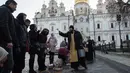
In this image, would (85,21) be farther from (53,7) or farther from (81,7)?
(53,7)

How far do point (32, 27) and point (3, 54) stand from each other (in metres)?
4.34

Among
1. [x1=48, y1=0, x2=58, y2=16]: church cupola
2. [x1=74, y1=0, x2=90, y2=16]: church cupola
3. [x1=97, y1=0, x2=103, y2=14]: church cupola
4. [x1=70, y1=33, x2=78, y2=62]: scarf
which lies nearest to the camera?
[x1=70, y1=33, x2=78, y2=62]: scarf

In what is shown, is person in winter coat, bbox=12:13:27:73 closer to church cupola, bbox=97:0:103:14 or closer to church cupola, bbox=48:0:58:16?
church cupola, bbox=48:0:58:16

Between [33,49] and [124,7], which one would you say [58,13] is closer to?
[124,7]

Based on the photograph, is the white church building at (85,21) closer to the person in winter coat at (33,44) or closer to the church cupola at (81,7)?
the church cupola at (81,7)

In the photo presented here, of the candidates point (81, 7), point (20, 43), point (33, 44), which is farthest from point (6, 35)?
point (81, 7)

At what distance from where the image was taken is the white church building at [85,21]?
211ft

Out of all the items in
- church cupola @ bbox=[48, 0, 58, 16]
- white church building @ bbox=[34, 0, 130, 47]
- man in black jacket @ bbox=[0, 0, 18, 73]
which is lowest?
man in black jacket @ bbox=[0, 0, 18, 73]

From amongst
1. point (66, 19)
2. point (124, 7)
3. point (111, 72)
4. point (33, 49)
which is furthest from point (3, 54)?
point (66, 19)

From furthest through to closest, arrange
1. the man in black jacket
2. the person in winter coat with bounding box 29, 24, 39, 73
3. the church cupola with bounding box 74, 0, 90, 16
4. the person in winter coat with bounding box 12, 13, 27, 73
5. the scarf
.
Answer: the church cupola with bounding box 74, 0, 90, 16, the scarf, the person in winter coat with bounding box 29, 24, 39, 73, the person in winter coat with bounding box 12, 13, 27, 73, the man in black jacket

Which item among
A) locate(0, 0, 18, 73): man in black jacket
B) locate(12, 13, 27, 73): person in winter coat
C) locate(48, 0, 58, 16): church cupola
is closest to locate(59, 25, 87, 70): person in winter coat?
locate(12, 13, 27, 73): person in winter coat

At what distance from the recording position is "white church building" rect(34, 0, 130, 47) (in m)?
64.2

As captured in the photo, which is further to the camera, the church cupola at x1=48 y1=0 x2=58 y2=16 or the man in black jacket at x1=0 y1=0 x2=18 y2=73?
the church cupola at x1=48 y1=0 x2=58 y2=16

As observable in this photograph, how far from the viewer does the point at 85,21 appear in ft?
222
